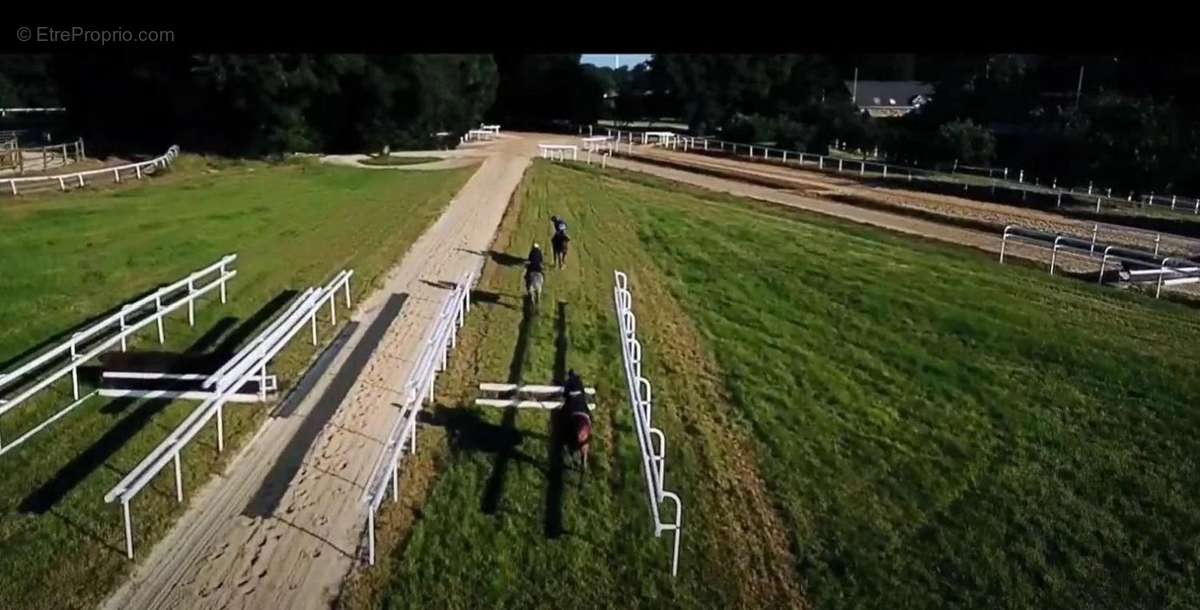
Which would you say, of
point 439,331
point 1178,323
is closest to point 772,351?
point 439,331

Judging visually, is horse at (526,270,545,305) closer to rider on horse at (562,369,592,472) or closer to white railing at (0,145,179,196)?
rider on horse at (562,369,592,472)

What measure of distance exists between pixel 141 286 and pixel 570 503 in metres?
12.4

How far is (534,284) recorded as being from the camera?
16812 mm

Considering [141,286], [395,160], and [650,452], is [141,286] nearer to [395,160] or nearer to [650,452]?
[650,452]

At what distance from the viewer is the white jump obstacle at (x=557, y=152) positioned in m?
47.0

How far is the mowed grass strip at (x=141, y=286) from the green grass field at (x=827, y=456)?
2.27m

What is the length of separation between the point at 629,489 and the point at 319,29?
303 inches

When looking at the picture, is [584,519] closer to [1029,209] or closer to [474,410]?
[474,410]

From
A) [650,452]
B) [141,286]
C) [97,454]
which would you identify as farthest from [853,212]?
[97,454]

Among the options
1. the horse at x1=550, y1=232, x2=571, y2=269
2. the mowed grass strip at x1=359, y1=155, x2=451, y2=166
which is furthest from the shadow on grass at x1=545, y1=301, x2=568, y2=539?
the mowed grass strip at x1=359, y1=155, x2=451, y2=166

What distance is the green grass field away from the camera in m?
7.89

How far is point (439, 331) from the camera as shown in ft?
42.6

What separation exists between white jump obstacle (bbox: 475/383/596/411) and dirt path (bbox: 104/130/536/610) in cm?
115

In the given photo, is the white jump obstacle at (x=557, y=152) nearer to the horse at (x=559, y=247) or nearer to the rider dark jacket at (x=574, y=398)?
the horse at (x=559, y=247)
